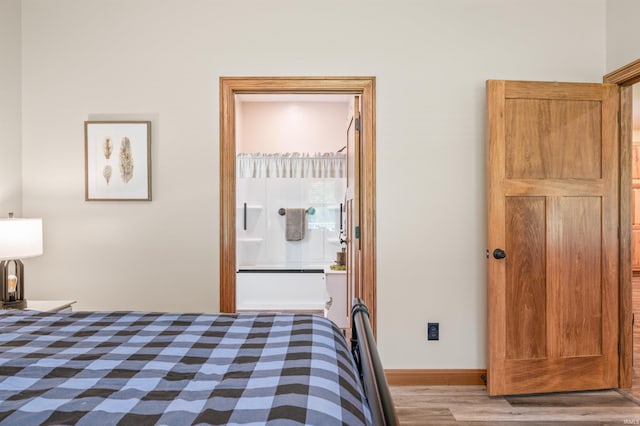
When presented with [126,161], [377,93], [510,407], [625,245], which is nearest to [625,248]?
[625,245]

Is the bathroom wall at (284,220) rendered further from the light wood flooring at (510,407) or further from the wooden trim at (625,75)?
the wooden trim at (625,75)

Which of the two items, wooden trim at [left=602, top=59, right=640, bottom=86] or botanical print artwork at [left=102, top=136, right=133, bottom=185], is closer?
wooden trim at [left=602, top=59, right=640, bottom=86]

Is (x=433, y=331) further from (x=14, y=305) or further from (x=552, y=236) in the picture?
(x=14, y=305)

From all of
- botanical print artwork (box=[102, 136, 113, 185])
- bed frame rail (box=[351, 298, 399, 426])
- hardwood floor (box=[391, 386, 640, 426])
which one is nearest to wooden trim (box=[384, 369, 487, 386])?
hardwood floor (box=[391, 386, 640, 426])

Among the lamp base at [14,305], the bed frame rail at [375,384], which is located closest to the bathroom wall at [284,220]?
the lamp base at [14,305]

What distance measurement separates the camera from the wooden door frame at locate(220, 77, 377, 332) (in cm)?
282

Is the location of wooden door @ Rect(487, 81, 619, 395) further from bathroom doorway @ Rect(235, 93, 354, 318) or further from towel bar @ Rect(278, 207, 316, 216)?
towel bar @ Rect(278, 207, 316, 216)

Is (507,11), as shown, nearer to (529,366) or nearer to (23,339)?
(529,366)

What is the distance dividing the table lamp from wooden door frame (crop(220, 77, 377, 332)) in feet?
3.48

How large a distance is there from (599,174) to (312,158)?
134 inches

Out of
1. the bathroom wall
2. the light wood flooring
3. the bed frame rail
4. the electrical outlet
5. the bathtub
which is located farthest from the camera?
the bathroom wall

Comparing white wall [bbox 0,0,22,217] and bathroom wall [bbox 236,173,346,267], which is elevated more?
white wall [bbox 0,0,22,217]

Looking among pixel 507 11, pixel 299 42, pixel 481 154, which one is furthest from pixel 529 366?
pixel 299 42

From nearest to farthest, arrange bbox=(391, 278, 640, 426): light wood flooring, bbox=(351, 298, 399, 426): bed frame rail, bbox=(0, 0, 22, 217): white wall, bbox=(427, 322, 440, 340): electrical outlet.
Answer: bbox=(351, 298, 399, 426): bed frame rail < bbox=(391, 278, 640, 426): light wood flooring < bbox=(0, 0, 22, 217): white wall < bbox=(427, 322, 440, 340): electrical outlet
